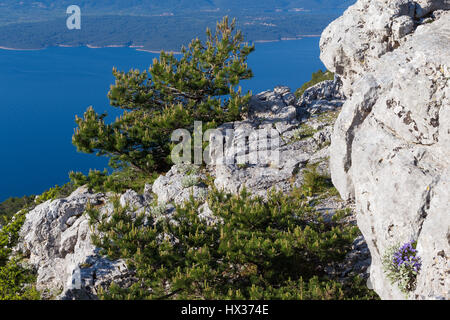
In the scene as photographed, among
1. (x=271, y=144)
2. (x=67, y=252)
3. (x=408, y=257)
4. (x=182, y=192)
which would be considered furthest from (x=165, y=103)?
(x=408, y=257)

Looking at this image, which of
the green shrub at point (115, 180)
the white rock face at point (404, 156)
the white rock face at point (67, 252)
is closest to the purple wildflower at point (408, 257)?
the white rock face at point (404, 156)

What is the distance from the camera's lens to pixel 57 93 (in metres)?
97.1

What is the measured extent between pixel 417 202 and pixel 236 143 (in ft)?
26.4

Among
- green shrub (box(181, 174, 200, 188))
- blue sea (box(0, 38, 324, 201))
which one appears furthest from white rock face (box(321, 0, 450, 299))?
blue sea (box(0, 38, 324, 201))

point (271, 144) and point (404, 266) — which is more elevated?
point (271, 144)

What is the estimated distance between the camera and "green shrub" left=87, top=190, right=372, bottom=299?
24.3 feet

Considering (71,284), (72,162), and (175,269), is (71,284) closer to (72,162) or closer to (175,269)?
(175,269)

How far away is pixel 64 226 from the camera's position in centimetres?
1295

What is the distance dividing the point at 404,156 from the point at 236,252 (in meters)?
3.69

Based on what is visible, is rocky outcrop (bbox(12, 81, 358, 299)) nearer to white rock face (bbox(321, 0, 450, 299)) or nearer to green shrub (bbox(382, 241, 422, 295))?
white rock face (bbox(321, 0, 450, 299))

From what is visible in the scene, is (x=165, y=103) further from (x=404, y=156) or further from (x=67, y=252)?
(x=404, y=156)

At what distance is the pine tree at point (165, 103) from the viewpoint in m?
14.9

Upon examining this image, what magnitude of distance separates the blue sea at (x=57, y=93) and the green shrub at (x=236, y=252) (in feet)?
165
